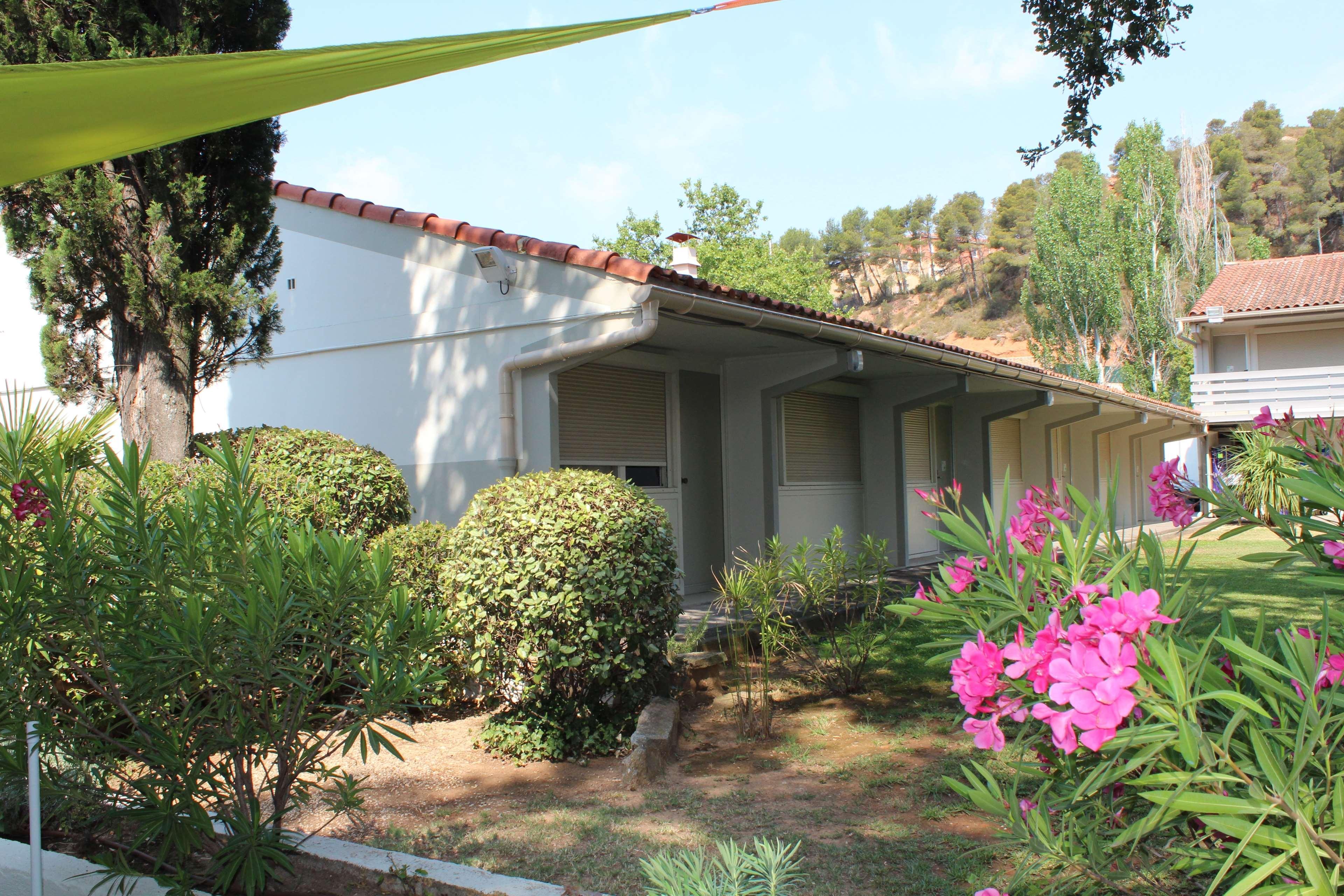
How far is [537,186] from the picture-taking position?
3947cm

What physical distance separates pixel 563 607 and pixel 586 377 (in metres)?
4.17

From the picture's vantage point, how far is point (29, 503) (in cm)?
340

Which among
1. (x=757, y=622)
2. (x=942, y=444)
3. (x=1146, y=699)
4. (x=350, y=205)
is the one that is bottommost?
(x=757, y=622)

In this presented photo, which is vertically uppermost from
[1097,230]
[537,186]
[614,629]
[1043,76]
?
[537,186]

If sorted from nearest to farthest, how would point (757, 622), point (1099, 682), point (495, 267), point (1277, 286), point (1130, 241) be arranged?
point (1099, 682) → point (757, 622) → point (495, 267) → point (1277, 286) → point (1130, 241)

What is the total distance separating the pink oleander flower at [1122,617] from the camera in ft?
5.19

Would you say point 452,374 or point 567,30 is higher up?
point 567,30

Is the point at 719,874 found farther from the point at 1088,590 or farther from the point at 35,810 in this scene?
the point at 35,810

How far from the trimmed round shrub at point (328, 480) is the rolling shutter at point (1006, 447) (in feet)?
38.5

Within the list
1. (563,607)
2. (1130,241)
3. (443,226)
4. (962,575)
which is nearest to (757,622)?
(563,607)

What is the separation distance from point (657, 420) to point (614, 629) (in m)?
4.94

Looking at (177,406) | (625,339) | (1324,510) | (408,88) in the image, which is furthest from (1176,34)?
(177,406)

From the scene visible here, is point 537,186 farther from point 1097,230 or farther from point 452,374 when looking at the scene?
point 452,374

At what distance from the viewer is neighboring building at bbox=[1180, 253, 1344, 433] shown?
935 inches
